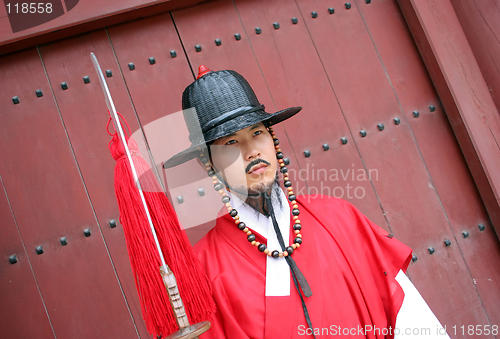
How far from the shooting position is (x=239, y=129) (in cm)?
106

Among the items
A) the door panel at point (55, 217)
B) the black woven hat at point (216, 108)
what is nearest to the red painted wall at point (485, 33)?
the black woven hat at point (216, 108)

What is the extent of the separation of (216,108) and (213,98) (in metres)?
0.04

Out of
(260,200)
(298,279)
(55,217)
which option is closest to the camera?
(298,279)

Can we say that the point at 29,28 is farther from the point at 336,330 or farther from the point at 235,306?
the point at 336,330

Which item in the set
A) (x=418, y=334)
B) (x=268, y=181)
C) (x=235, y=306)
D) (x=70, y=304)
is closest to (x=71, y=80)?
(x=70, y=304)

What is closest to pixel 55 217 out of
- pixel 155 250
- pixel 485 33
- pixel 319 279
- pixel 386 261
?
pixel 155 250

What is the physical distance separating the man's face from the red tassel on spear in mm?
250

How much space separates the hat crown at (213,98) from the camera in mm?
1129

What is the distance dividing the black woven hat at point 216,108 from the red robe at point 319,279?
0.28 meters

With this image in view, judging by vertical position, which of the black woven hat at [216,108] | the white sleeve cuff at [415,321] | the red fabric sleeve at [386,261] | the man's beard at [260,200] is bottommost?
the white sleeve cuff at [415,321]

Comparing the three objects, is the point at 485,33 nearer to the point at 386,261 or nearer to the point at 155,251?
the point at 386,261

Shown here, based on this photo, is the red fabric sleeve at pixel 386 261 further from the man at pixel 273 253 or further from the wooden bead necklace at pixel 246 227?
the wooden bead necklace at pixel 246 227

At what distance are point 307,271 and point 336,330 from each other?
0.18m

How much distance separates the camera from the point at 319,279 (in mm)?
1072
